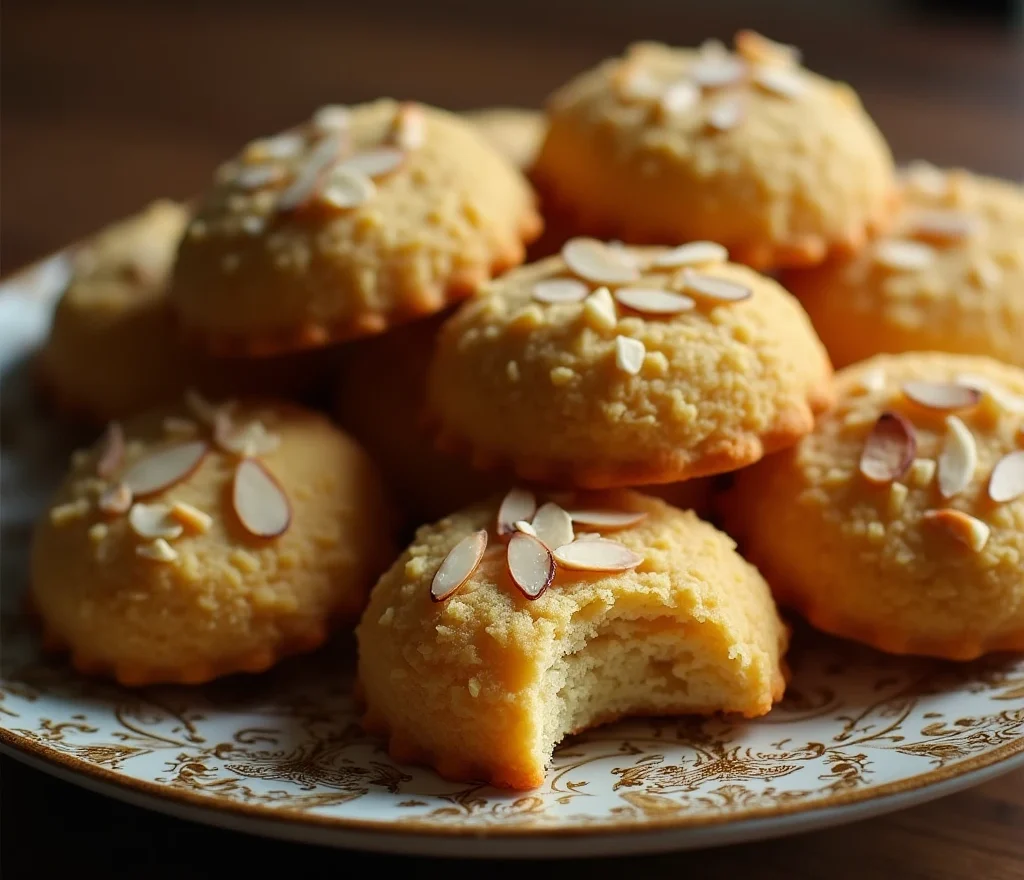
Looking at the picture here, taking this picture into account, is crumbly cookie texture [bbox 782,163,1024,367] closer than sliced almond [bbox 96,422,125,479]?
No

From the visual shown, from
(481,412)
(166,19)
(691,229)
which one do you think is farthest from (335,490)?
(166,19)

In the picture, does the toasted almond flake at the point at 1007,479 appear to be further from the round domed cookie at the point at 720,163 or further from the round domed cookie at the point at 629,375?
the round domed cookie at the point at 720,163

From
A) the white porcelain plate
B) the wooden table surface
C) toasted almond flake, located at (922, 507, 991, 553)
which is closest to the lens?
the white porcelain plate

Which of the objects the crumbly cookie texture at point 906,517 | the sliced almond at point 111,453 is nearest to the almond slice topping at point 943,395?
the crumbly cookie texture at point 906,517

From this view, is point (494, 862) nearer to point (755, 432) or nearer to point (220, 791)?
point (220, 791)

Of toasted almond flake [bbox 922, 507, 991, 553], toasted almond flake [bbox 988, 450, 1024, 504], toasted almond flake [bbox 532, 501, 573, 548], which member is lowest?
toasted almond flake [bbox 532, 501, 573, 548]

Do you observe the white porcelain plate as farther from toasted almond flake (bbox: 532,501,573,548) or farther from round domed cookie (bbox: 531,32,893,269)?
round domed cookie (bbox: 531,32,893,269)

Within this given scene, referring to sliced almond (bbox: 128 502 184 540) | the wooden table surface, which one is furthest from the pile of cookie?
the wooden table surface
